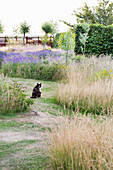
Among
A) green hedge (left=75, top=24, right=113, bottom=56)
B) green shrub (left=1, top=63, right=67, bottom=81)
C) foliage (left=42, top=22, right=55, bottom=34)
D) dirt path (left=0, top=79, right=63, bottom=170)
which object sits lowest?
dirt path (left=0, top=79, right=63, bottom=170)

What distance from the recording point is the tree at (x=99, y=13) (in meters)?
Result: 27.3

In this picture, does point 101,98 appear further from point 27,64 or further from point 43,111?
point 27,64

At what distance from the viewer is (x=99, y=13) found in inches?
1081

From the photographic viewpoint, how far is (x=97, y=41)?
15469 mm

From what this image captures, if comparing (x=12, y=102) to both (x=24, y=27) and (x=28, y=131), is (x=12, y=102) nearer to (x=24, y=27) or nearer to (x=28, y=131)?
(x=28, y=131)

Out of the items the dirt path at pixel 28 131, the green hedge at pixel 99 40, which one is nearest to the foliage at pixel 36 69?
the dirt path at pixel 28 131

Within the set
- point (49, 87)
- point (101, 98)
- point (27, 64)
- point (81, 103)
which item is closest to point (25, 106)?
point (81, 103)

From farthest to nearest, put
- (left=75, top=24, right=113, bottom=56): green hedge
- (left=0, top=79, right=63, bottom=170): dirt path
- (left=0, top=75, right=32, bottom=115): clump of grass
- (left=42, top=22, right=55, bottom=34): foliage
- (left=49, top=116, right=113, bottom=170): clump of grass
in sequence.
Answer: (left=42, top=22, right=55, bottom=34): foliage < (left=75, top=24, right=113, bottom=56): green hedge < (left=0, top=75, right=32, bottom=115): clump of grass < (left=0, top=79, right=63, bottom=170): dirt path < (left=49, top=116, right=113, bottom=170): clump of grass

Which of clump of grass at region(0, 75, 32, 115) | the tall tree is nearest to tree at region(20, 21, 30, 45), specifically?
the tall tree

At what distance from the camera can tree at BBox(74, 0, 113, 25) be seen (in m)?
27.3

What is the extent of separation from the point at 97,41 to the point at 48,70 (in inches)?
254

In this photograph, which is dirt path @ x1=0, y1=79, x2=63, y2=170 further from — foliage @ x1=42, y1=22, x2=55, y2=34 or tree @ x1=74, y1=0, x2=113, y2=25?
foliage @ x1=42, y1=22, x2=55, y2=34

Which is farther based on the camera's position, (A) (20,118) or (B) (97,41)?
(B) (97,41)

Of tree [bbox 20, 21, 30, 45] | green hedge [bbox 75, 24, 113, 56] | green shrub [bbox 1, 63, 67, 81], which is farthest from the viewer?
tree [bbox 20, 21, 30, 45]
